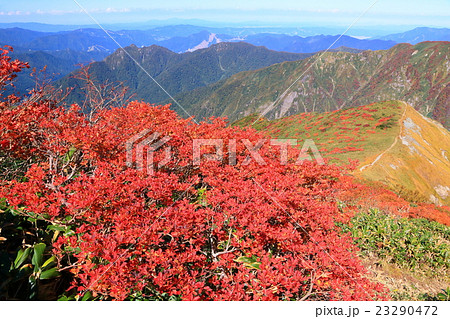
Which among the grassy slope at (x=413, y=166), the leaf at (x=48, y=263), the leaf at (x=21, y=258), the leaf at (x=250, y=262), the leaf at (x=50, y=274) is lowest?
the grassy slope at (x=413, y=166)

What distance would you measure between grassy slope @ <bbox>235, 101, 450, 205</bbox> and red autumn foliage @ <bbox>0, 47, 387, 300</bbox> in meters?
20.2

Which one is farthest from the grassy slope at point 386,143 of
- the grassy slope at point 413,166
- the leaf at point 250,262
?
the leaf at point 250,262

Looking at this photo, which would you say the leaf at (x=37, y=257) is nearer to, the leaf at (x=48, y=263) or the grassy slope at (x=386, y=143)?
the leaf at (x=48, y=263)

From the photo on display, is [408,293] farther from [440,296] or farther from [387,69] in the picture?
[387,69]

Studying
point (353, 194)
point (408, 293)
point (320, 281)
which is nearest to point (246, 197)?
point (320, 281)

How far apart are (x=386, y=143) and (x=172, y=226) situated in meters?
34.2

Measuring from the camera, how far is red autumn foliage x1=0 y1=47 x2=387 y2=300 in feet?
12.3

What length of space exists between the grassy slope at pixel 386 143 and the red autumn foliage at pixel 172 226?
20.2 metres

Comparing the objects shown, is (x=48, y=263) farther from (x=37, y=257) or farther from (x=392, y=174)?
(x=392, y=174)

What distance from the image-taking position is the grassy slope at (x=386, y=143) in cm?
2566

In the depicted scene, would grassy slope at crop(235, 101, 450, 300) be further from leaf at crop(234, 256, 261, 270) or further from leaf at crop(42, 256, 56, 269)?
leaf at crop(42, 256, 56, 269)

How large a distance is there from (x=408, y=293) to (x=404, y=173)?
76.8ft

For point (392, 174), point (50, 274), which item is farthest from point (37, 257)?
point (392, 174)

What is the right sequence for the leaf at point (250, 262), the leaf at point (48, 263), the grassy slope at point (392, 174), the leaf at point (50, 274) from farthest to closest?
the grassy slope at point (392, 174) < the leaf at point (250, 262) < the leaf at point (48, 263) < the leaf at point (50, 274)
